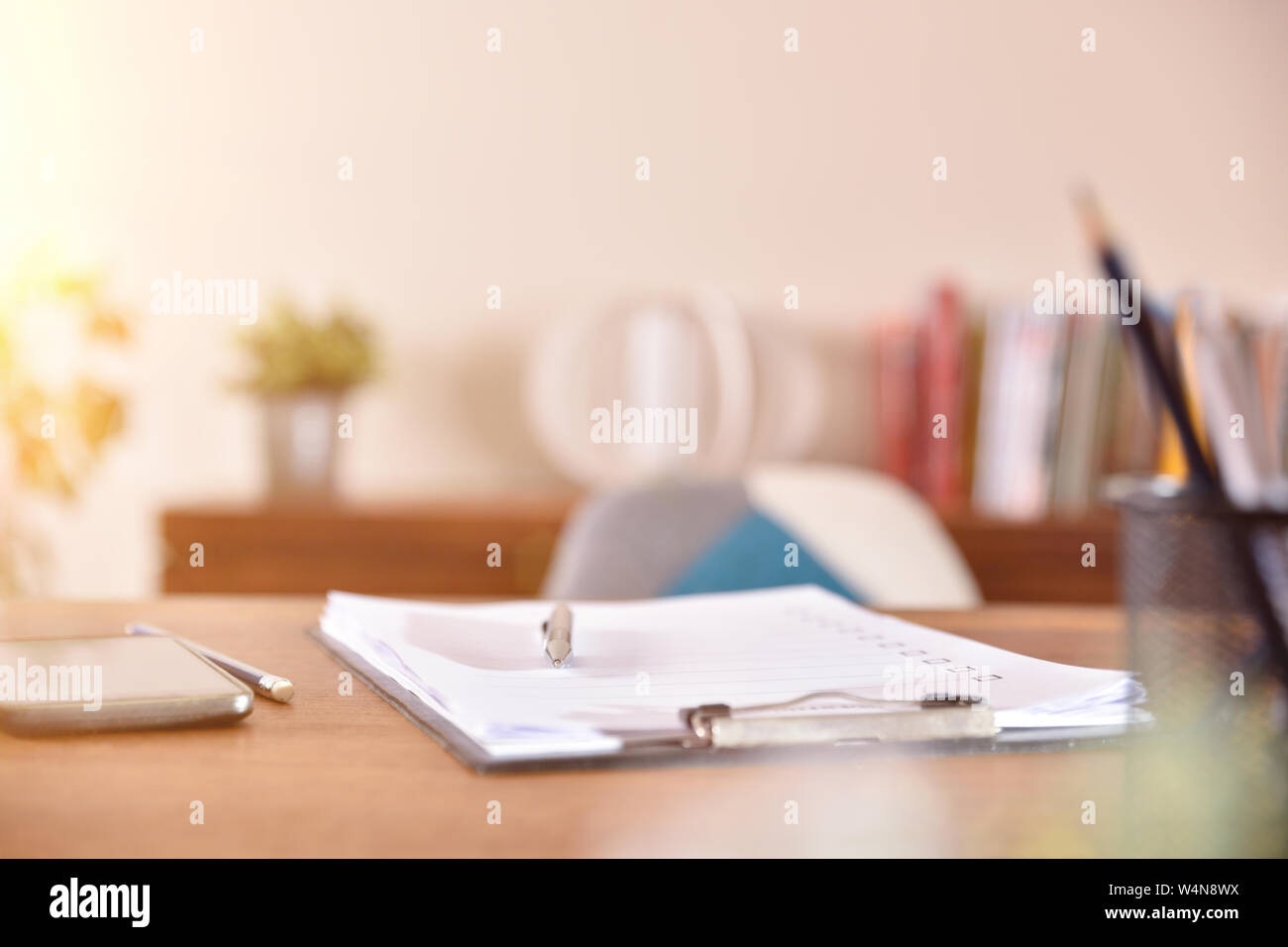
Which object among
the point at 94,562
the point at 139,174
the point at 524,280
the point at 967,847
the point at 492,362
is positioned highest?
the point at 139,174

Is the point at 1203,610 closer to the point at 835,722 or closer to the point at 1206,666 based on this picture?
the point at 1206,666

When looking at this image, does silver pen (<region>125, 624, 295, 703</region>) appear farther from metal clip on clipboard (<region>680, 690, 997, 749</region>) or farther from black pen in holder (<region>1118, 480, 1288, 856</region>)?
black pen in holder (<region>1118, 480, 1288, 856</region>)

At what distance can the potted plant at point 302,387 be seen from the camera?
212cm

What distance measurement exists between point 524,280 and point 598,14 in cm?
54

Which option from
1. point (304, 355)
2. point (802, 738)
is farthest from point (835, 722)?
point (304, 355)

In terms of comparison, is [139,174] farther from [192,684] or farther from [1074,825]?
[1074,825]

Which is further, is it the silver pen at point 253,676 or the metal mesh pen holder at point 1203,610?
the silver pen at point 253,676

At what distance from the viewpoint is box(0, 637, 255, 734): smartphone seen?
0.50 m

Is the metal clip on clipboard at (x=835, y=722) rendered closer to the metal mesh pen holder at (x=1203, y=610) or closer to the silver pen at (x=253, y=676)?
the metal mesh pen holder at (x=1203, y=610)

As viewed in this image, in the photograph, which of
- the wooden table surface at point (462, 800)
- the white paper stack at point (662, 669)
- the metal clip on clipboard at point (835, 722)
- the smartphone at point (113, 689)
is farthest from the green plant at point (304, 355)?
the metal clip on clipboard at point (835, 722)

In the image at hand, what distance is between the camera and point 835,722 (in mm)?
470

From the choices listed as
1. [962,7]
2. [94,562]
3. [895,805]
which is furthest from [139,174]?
[895,805]

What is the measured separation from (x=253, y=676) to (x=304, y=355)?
1.60m

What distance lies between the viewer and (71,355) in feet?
7.99
